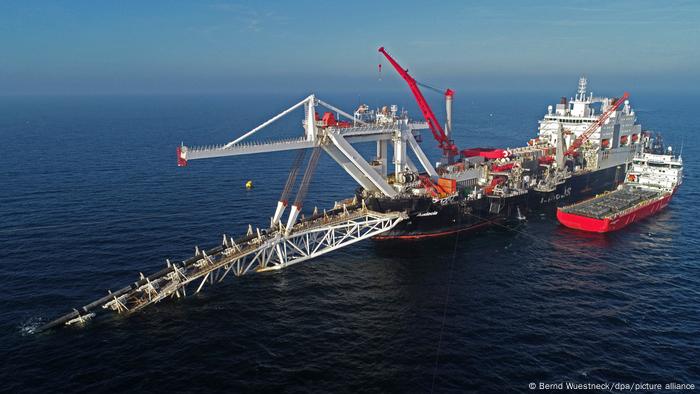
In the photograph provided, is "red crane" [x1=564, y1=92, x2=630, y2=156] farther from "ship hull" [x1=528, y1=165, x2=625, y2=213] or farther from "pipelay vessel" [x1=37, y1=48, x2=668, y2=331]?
"ship hull" [x1=528, y1=165, x2=625, y2=213]

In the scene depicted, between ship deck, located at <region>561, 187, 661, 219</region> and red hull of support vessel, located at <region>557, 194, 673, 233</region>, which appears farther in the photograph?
ship deck, located at <region>561, 187, 661, 219</region>

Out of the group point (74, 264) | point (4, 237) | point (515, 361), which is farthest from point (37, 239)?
point (515, 361)

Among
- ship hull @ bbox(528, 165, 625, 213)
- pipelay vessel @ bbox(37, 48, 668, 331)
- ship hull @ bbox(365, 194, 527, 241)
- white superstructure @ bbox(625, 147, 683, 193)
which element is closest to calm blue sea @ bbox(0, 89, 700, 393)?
pipelay vessel @ bbox(37, 48, 668, 331)

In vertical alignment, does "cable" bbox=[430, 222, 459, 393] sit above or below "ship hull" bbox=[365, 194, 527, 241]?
below

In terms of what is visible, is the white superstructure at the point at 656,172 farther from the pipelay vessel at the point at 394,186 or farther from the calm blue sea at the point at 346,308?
the calm blue sea at the point at 346,308

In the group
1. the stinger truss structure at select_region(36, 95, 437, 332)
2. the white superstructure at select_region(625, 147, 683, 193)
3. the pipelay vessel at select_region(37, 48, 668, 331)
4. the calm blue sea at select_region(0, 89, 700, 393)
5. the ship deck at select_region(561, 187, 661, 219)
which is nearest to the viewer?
the calm blue sea at select_region(0, 89, 700, 393)

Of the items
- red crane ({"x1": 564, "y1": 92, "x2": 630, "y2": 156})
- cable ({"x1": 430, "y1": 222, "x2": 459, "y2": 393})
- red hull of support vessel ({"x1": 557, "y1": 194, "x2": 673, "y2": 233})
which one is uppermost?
red crane ({"x1": 564, "y1": 92, "x2": 630, "y2": 156})
